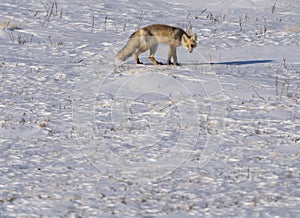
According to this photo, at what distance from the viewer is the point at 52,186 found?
6707 mm

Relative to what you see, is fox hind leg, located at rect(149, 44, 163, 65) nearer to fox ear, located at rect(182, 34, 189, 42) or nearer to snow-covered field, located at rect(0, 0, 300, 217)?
snow-covered field, located at rect(0, 0, 300, 217)

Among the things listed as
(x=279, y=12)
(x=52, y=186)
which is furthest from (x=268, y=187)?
(x=279, y=12)

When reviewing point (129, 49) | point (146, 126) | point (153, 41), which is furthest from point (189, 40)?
point (146, 126)

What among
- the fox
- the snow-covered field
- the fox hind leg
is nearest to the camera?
the snow-covered field

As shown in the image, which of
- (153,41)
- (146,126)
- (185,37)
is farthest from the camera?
(185,37)

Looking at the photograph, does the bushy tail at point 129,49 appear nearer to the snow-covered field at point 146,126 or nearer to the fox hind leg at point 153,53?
the snow-covered field at point 146,126

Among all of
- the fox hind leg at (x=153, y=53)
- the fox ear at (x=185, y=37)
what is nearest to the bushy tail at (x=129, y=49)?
the fox hind leg at (x=153, y=53)

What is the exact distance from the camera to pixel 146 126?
896cm

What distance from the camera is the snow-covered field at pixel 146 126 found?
6379 millimetres

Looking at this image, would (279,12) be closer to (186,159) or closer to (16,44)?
(16,44)

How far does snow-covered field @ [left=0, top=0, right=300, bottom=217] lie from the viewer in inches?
251

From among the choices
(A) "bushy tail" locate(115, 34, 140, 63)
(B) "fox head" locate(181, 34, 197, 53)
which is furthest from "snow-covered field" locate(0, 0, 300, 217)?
(B) "fox head" locate(181, 34, 197, 53)

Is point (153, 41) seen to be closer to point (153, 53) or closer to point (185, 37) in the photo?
point (153, 53)

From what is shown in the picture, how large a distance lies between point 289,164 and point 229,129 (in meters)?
1.51
